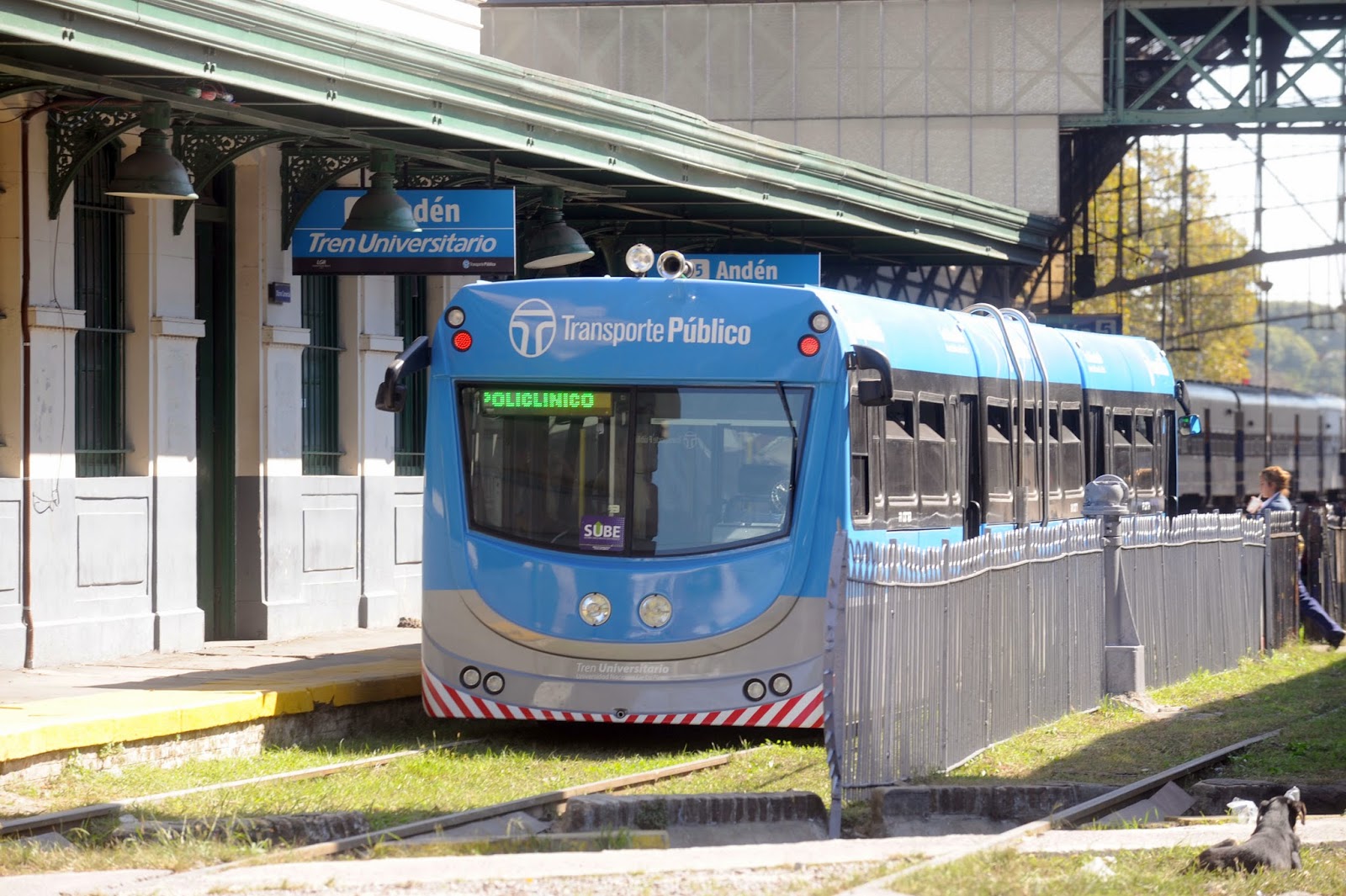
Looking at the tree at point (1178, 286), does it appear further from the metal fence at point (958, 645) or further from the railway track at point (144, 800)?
the railway track at point (144, 800)

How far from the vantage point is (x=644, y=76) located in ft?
115

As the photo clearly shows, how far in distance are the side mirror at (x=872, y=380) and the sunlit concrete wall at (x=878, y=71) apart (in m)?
21.5

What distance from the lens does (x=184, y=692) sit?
1229 cm

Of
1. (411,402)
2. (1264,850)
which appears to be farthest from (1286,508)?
(1264,850)

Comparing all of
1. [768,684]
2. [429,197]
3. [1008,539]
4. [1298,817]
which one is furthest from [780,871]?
[429,197]

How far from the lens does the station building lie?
13.4 m

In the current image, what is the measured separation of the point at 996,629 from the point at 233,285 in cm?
768

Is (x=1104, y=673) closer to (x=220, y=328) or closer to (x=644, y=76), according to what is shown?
(x=220, y=328)

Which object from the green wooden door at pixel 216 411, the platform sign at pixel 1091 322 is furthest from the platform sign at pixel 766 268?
the platform sign at pixel 1091 322

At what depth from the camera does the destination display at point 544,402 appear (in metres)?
12.1

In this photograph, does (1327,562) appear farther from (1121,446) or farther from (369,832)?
(369,832)

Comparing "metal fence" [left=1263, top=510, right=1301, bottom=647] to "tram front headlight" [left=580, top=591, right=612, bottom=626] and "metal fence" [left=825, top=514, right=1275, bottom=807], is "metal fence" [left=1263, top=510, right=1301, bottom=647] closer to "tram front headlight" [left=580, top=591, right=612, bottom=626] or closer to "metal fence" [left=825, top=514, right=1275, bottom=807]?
"metal fence" [left=825, top=514, right=1275, bottom=807]

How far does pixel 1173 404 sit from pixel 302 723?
12.6 metres

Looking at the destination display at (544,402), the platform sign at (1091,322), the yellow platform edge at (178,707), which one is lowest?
the yellow platform edge at (178,707)
